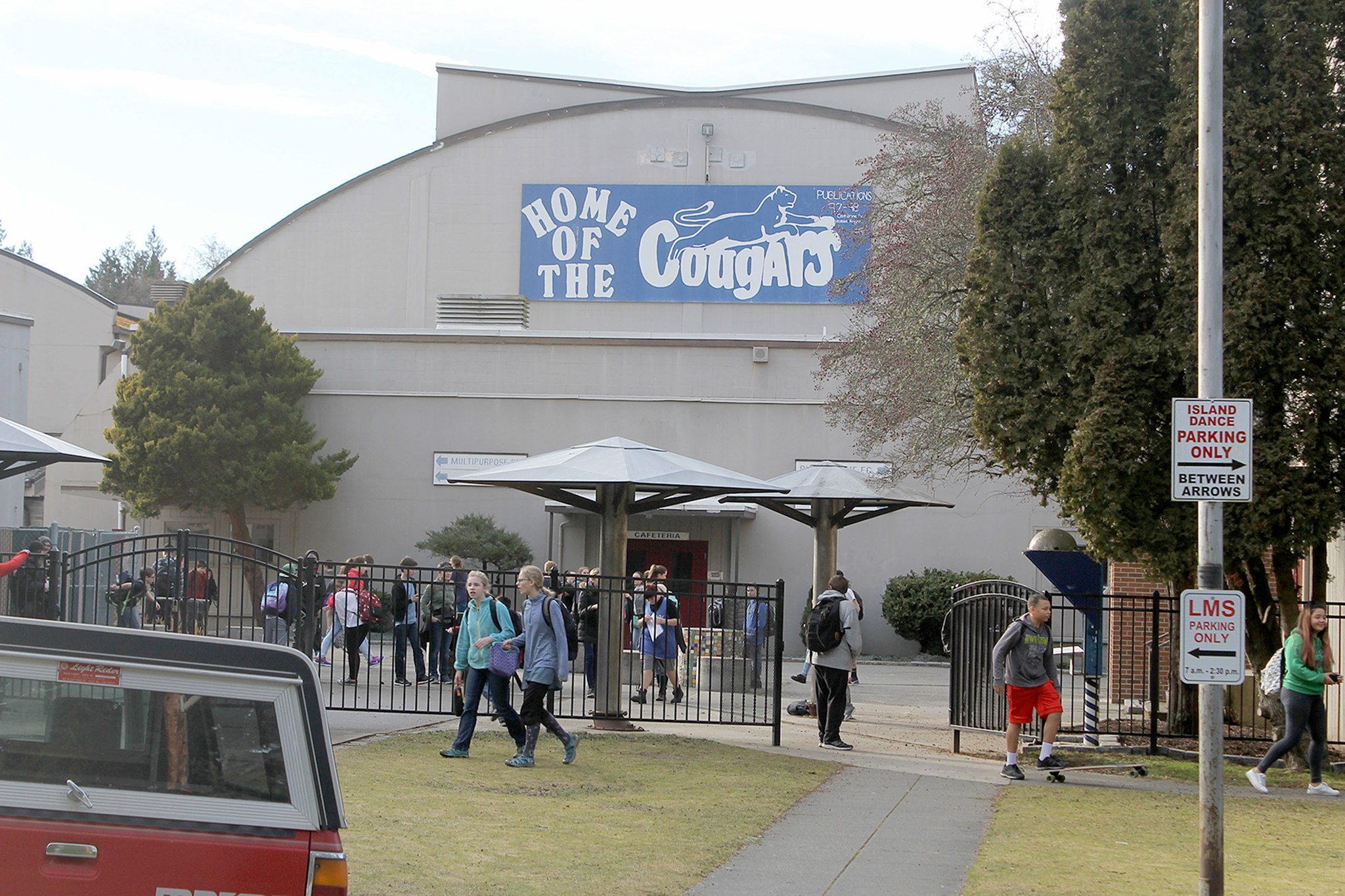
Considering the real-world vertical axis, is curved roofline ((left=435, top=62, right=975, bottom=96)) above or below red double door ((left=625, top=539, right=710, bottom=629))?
above

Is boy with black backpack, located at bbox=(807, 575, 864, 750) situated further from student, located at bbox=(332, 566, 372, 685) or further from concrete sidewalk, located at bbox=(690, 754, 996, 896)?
student, located at bbox=(332, 566, 372, 685)

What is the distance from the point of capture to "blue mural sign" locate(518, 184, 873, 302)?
36156 mm

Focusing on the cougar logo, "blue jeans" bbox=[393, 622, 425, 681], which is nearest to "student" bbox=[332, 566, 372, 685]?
"blue jeans" bbox=[393, 622, 425, 681]

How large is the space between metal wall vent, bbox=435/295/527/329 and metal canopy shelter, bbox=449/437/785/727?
64.3ft

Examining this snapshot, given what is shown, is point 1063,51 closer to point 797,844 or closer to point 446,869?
point 797,844

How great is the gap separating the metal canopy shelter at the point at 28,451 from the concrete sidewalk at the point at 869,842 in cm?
840

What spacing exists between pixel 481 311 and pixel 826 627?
72.5ft

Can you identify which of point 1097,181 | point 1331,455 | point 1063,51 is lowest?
point 1331,455

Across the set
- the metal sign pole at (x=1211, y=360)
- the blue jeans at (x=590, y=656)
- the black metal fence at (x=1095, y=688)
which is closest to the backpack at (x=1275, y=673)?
the black metal fence at (x=1095, y=688)

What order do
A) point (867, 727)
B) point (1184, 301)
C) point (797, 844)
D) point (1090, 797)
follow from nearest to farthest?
point (797, 844), point (1090, 797), point (1184, 301), point (867, 727)

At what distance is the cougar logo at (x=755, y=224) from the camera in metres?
36.3

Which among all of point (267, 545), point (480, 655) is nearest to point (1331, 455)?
point (480, 655)

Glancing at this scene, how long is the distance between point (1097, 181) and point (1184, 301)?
1.46 meters

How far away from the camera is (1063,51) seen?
12812mm
